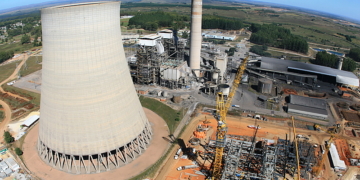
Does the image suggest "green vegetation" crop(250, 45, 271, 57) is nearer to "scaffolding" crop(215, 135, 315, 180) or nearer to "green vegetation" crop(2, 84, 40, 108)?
"scaffolding" crop(215, 135, 315, 180)

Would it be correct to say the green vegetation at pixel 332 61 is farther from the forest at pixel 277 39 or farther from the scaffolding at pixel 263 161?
the scaffolding at pixel 263 161

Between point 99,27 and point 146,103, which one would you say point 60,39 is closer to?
point 99,27

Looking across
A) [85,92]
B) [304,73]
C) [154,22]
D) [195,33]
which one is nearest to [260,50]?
[304,73]

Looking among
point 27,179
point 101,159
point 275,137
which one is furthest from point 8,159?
point 275,137

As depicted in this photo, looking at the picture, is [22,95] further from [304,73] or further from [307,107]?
[304,73]

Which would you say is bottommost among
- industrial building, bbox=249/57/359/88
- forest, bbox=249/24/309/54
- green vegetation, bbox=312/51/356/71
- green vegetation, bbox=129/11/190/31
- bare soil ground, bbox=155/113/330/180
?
bare soil ground, bbox=155/113/330/180

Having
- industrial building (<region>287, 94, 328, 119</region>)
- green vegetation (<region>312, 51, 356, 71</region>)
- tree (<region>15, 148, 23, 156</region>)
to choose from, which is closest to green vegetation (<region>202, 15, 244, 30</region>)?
green vegetation (<region>312, 51, 356, 71</region>)
